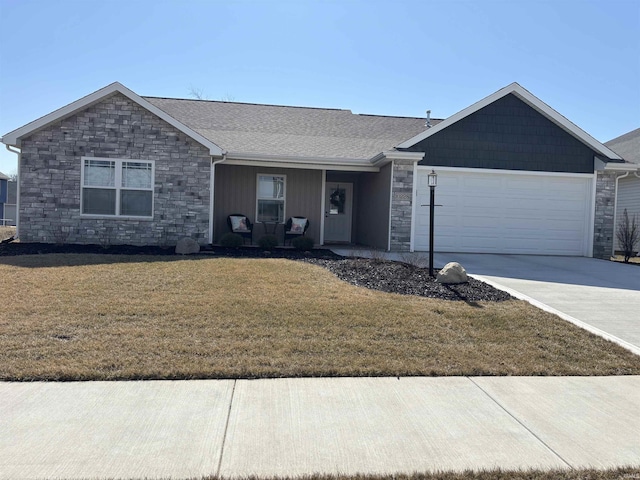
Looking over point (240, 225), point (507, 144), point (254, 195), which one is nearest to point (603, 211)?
point (507, 144)

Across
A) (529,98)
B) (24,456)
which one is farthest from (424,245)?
(24,456)

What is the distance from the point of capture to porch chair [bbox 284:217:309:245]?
15117 mm

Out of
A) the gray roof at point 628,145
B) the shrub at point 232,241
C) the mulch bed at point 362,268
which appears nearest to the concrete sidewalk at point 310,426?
the mulch bed at point 362,268

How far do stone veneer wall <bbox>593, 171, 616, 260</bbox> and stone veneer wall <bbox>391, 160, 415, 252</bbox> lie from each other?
553 centimetres

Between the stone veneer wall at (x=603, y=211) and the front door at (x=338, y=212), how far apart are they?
25.4 feet

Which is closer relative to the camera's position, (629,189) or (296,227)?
(296,227)

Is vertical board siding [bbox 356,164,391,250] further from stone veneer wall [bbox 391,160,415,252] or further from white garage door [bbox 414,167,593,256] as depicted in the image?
white garage door [bbox 414,167,593,256]

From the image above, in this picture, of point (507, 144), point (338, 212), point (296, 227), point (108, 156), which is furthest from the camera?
point (338, 212)

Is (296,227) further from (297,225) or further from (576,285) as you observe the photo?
(576,285)

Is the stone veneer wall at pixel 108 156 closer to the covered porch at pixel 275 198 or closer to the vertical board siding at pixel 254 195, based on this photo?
the covered porch at pixel 275 198

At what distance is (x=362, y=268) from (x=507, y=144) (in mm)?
6863

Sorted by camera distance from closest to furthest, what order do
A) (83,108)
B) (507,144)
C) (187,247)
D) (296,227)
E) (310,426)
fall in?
(310,426), (187,247), (83,108), (507,144), (296,227)

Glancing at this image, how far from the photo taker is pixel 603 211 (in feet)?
47.2

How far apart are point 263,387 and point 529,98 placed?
12225 mm
